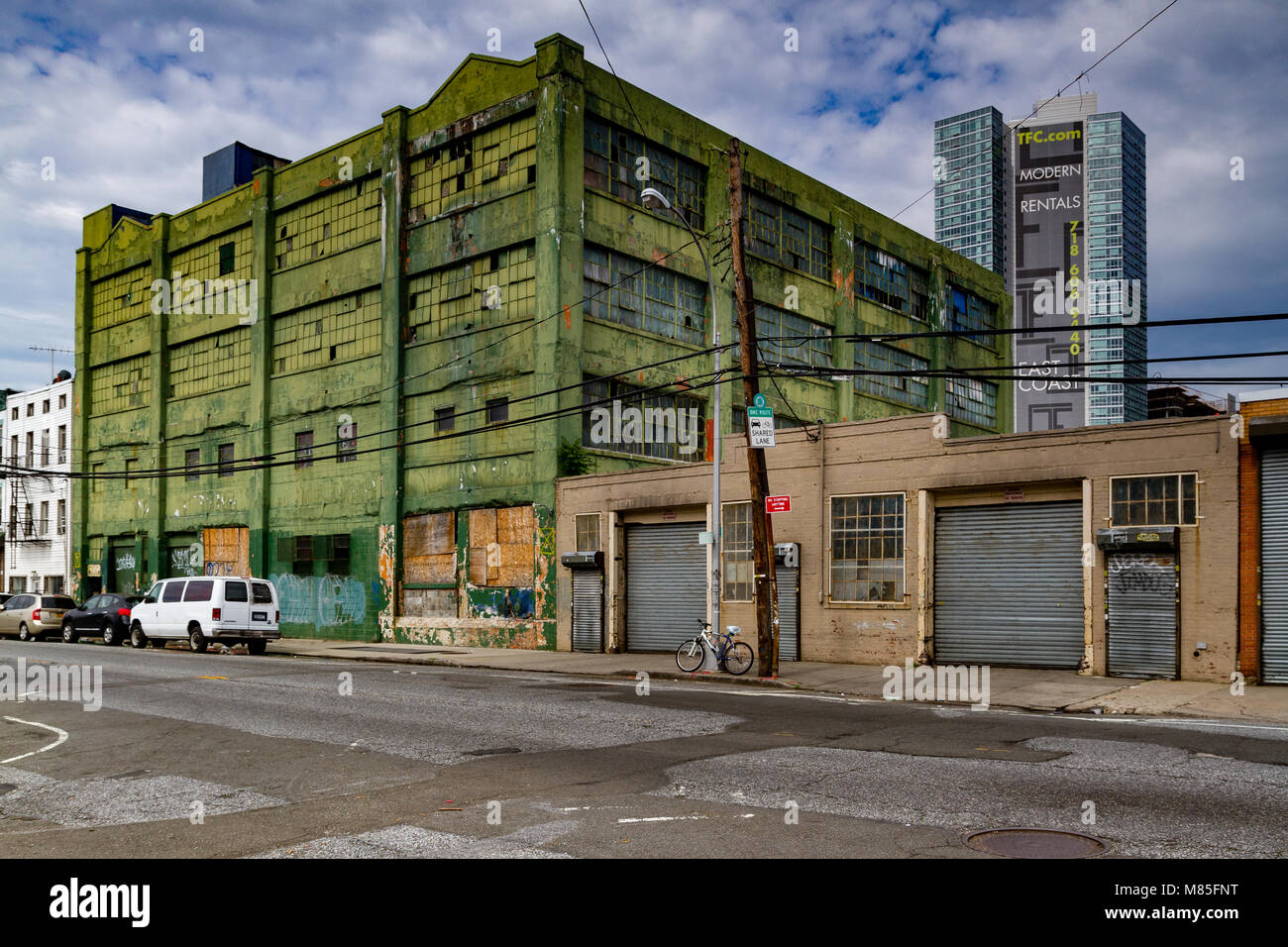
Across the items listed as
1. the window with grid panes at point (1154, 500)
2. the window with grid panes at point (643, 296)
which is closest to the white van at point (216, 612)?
the window with grid panes at point (643, 296)

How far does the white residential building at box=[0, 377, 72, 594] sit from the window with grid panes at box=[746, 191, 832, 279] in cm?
3596

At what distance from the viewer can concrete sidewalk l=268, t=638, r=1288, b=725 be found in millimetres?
15000

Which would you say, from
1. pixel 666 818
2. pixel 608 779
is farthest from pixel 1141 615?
pixel 666 818

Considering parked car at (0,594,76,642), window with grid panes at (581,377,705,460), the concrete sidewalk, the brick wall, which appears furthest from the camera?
parked car at (0,594,76,642)

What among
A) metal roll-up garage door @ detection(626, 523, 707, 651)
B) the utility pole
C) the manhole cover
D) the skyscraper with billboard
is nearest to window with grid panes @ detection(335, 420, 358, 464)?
metal roll-up garage door @ detection(626, 523, 707, 651)

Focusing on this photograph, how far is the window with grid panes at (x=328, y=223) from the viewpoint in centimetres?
3634

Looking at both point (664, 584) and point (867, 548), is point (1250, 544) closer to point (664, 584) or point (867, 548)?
point (867, 548)

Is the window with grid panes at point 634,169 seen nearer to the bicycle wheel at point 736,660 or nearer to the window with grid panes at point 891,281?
the window with grid panes at point 891,281

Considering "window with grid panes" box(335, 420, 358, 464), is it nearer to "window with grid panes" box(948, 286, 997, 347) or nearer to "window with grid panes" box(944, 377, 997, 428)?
"window with grid panes" box(944, 377, 997, 428)

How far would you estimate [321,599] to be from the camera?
37.3 meters

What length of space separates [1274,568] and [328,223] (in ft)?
105

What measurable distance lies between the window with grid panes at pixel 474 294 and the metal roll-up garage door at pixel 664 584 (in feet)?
25.4
